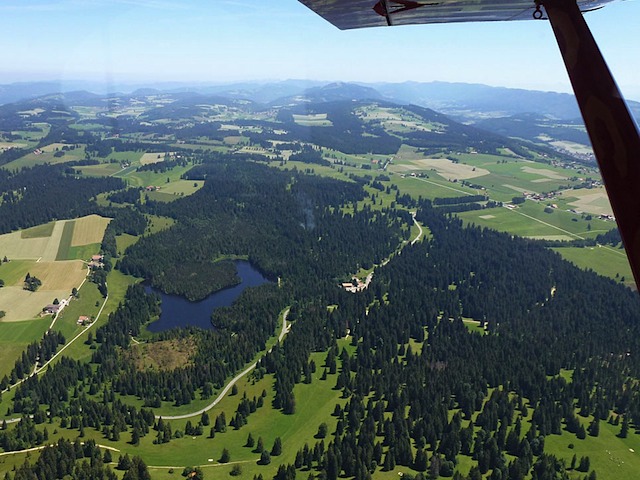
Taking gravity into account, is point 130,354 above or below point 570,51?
below

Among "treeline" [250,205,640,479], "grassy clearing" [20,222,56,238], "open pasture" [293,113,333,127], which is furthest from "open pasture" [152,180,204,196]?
"open pasture" [293,113,333,127]

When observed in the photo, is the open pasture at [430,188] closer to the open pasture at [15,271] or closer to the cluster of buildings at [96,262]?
the cluster of buildings at [96,262]

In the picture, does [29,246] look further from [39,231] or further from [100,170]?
[100,170]

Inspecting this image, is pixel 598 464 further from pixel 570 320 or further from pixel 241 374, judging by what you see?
pixel 241 374

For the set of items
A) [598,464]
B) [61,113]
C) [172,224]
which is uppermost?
[61,113]

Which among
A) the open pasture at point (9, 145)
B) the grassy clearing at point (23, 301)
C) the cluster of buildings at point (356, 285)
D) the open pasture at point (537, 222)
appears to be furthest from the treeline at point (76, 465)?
the open pasture at point (9, 145)

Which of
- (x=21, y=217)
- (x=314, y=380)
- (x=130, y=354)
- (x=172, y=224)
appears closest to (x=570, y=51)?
(x=314, y=380)
